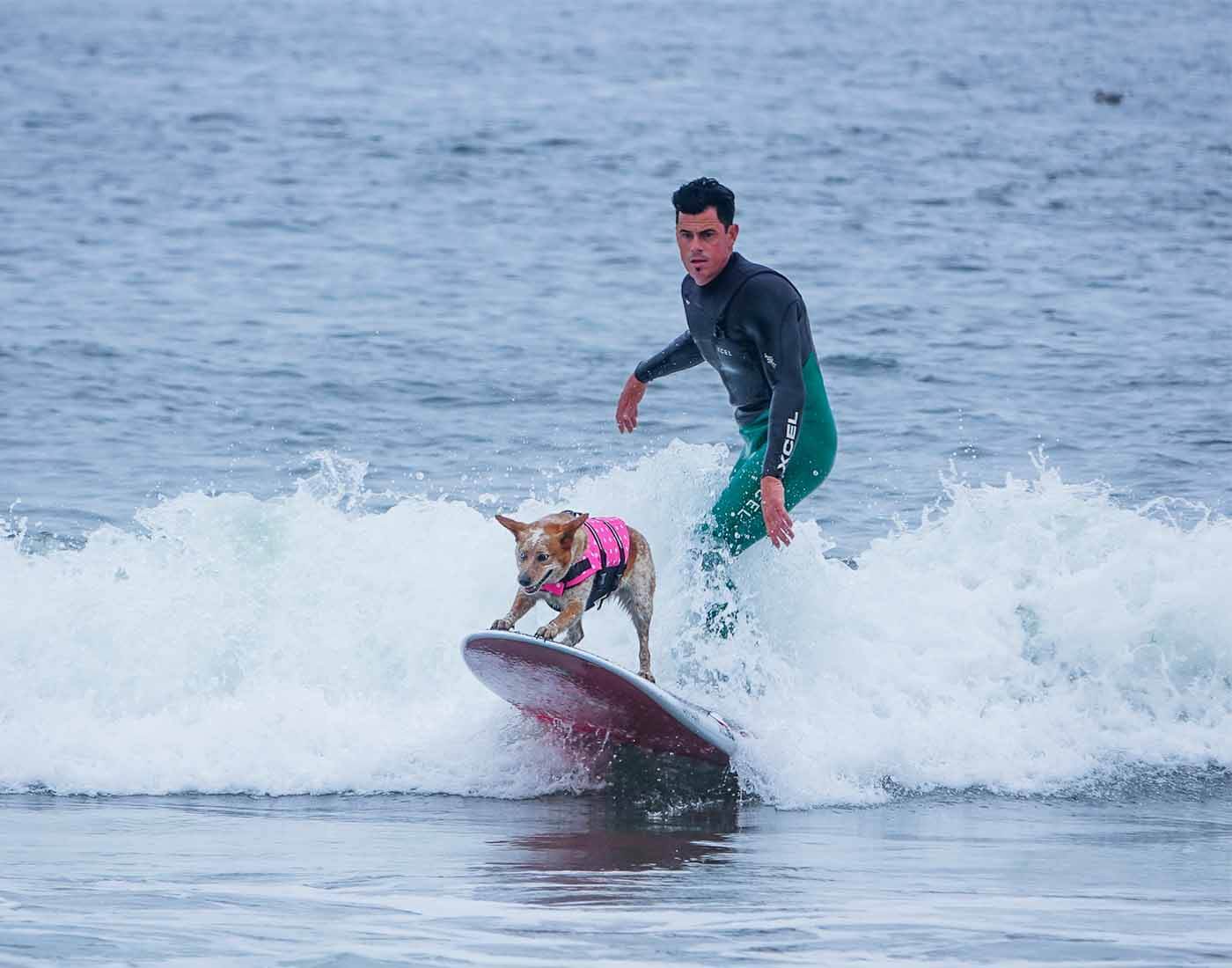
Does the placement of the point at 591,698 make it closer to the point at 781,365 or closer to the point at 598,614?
the point at 781,365

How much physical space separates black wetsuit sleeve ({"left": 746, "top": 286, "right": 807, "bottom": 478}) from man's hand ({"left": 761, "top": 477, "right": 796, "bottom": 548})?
0.31ft

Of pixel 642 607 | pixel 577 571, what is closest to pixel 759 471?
pixel 642 607

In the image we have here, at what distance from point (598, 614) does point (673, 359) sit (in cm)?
173

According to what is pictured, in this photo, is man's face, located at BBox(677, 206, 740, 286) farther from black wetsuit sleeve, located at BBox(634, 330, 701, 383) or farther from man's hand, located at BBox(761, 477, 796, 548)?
man's hand, located at BBox(761, 477, 796, 548)

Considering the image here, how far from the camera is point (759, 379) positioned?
6.98m

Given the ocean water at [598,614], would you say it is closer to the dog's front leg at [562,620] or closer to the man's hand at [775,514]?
the dog's front leg at [562,620]

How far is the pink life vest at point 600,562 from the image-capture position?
6.42 meters

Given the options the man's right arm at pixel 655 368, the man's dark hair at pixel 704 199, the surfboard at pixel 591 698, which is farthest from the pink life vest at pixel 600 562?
the man's dark hair at pixel 704 199

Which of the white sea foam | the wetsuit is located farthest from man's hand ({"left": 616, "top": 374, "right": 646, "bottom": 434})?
the white sea foam

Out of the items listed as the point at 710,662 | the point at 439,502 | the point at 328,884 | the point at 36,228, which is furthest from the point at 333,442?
the point at 36,228

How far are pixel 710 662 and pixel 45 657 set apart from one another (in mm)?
3614

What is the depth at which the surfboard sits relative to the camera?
6539mm

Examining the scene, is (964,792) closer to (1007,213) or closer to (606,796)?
(606,796)

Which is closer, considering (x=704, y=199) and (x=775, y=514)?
(x=775, y=514)
